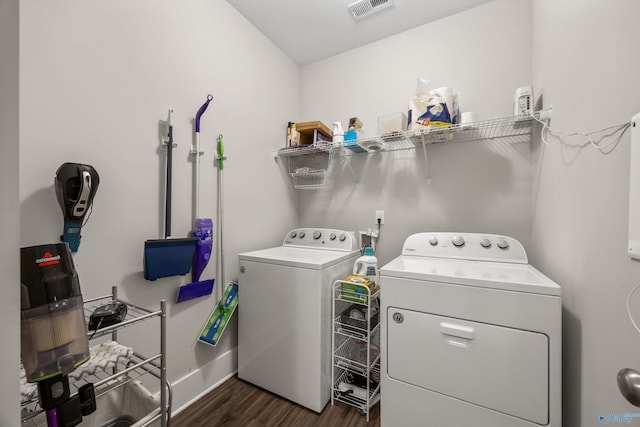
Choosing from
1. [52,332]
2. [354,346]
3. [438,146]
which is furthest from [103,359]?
[438,146]

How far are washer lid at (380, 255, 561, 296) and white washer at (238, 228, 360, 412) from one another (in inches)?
16.7

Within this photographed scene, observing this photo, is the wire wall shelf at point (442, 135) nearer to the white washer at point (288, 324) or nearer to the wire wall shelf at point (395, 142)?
the wire wall shelf at point (395, 142)

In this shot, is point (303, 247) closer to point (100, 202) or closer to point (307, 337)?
point (307, 337)

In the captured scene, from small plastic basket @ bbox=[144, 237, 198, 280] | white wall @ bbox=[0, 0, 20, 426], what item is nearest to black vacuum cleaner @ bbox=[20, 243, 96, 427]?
white wall @ bbox=[0, 0, 20, 426]

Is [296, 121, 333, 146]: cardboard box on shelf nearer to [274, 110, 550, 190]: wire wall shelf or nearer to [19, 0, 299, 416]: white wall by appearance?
[274, 110, 550, 190]: wire wall shelf

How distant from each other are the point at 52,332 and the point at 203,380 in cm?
120

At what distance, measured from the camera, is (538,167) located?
144 centimetres

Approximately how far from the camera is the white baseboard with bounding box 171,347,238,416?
4.77 ft

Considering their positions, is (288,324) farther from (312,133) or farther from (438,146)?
(438,146)

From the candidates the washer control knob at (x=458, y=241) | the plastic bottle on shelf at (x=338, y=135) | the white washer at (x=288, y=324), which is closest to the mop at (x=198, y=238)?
the white washer at (x=288, y=324)

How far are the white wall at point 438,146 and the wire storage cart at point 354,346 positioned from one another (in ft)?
1.98

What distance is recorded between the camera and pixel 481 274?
116 cm

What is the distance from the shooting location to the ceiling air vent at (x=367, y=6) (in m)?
1.74

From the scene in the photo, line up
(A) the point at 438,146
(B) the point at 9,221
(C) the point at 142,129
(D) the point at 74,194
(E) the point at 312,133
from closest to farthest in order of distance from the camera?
(B) the point at 9,221 < (D) the point at 74,194 < (C) the point at 142,129 < (A) the point at 438,146 < (E) the point at 312,133
